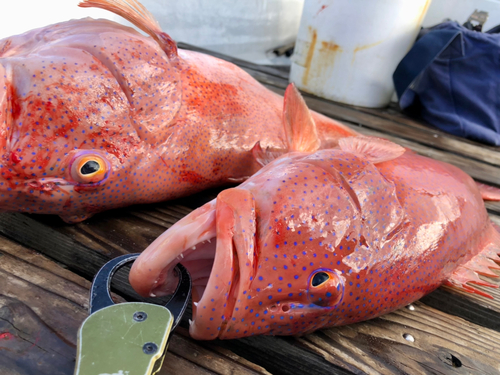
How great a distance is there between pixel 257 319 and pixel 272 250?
222 millimetres

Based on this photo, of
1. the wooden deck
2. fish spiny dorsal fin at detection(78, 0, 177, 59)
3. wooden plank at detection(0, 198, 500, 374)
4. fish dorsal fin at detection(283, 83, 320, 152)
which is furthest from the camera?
fish dorsal fin at detection(283, 83, 320, 152)

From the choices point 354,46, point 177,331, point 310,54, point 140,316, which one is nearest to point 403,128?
point 354,46

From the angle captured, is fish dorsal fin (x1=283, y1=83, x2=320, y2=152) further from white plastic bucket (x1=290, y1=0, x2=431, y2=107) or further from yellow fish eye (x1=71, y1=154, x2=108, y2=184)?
white plastic bucket (x1=290, y1=0, x2=431, y2=107)

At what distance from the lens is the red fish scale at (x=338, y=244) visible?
1144 mm

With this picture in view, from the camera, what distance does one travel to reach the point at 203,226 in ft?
3.64

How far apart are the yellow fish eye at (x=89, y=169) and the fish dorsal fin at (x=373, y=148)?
42.4 inches

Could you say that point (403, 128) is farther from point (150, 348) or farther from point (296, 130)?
point (150, 348)

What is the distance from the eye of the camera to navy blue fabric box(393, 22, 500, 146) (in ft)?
12.2

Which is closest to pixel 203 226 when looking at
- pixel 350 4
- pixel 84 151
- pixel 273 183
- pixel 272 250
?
pixel 272 250

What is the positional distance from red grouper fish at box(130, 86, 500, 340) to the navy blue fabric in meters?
2.66

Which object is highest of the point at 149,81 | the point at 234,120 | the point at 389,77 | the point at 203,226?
the point at 149,81

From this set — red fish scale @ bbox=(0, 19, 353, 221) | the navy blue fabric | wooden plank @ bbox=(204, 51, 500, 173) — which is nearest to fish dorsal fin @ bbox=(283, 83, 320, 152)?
red fish scale @ bbox=(0, 19, 353, 221)

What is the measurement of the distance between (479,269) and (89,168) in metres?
1.81

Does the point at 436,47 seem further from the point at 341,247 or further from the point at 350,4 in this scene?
the point at 341,247
